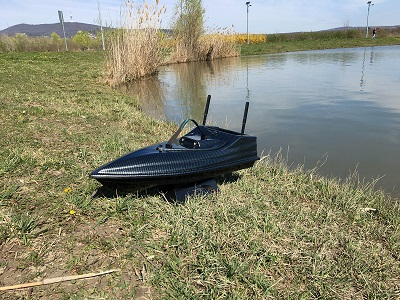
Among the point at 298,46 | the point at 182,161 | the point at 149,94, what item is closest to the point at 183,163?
the point at 182,161

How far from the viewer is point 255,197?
3080 millimetres

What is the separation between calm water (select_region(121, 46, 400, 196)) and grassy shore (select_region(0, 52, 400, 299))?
102 cm

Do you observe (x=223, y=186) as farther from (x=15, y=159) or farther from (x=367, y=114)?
(x=367, y=114)

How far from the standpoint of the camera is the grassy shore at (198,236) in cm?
197

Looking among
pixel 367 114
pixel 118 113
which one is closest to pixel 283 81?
pixel 367 114

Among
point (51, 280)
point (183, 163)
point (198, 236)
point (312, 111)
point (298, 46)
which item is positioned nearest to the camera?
point (51, 280)

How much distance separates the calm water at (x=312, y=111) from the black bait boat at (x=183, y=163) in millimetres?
1961

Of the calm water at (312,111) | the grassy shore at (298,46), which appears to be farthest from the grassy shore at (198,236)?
the grassy shore at (298,46)

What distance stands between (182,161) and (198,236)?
68 centimetres

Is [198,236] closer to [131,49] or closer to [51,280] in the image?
[51,280]

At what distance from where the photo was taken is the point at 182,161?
8.73ft

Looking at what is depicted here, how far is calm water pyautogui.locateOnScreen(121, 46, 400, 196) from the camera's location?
465 centimetres

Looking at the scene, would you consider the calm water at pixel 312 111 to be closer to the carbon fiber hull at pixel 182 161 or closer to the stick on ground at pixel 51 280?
the carbon fiber hull at pixel 182 161

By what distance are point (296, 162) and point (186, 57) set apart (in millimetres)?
18672
